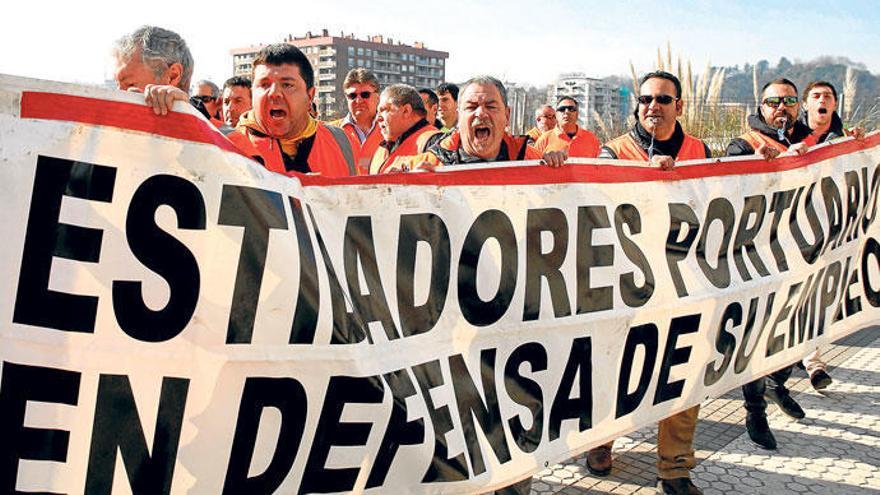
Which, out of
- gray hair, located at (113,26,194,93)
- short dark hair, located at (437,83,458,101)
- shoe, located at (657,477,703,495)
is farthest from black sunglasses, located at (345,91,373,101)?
shoe, located at (657,477,703,495)

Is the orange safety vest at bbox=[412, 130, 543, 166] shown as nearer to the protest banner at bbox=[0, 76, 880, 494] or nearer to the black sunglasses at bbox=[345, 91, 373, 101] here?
the protest banner at bbox=[0, 76, 880, 494]

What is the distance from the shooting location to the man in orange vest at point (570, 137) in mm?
9076

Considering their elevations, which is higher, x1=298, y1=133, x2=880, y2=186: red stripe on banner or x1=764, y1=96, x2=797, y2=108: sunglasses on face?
x1=764, y1=96, x2=797, y2=108: sunglasses on face

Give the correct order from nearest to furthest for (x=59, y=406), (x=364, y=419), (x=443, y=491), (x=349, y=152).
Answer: (x=59, y=406), (x=364, y=419), (x=443, y=491), (x=349, y=152)

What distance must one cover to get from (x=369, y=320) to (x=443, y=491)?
69 centimetres

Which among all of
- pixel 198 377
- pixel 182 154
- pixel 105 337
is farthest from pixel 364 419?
pixel 182 154

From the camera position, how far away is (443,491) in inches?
102

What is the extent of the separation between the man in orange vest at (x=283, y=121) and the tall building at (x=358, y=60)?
3968 inches

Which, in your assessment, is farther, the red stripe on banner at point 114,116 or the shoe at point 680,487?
the shoe at point 680,487

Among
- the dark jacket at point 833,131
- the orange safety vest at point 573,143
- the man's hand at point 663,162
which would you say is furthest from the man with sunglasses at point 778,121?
the orange safety vest at point 573,143

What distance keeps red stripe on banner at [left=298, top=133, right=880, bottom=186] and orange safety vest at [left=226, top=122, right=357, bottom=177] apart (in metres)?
0.54

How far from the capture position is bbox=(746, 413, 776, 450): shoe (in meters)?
Result: 4.33

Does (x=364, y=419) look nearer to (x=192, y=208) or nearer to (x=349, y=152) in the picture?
(x=192, y=208)

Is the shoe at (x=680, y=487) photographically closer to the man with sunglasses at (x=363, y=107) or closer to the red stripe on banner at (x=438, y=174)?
the red stripe on banner at (x=438, y=174)
